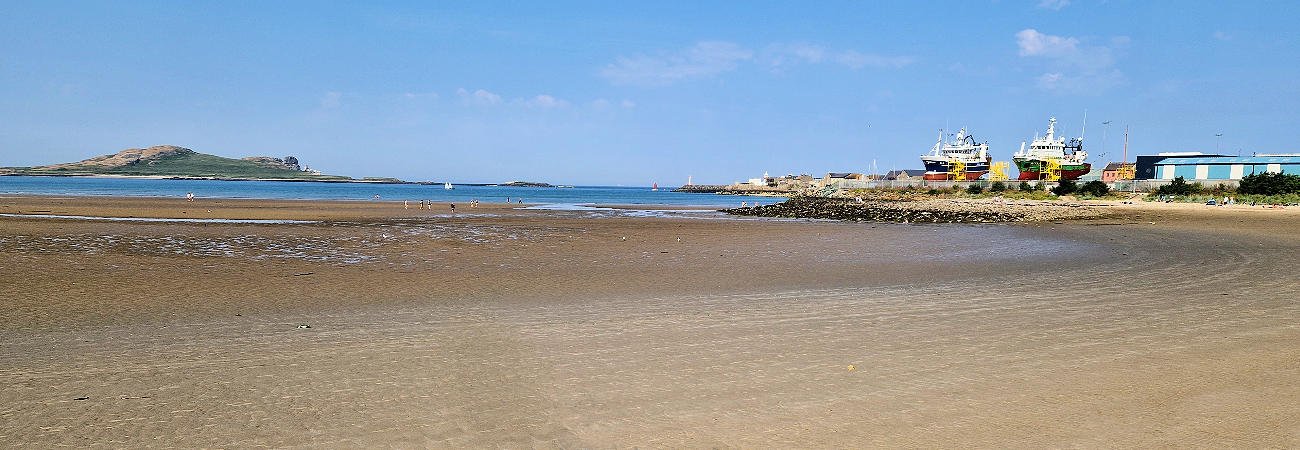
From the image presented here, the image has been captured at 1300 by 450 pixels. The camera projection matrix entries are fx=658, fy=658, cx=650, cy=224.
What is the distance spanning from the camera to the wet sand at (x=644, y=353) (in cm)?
427

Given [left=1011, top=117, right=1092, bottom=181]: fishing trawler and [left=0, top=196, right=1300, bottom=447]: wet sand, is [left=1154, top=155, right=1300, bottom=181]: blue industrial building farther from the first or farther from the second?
[left=0, top=196, right=1300, bottom=447]: wet sand

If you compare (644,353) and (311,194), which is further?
(311,194)

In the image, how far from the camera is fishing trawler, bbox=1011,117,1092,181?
2825 inches

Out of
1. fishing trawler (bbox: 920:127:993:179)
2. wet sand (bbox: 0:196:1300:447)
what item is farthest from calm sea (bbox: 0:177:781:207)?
wet sand (bbox: 0:196:1300:447)

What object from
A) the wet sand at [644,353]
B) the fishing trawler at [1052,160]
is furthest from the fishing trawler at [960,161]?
the wet sand at [644,353]

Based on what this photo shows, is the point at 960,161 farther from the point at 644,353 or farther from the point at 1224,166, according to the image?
the point at 644,353

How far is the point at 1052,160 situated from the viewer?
236 feet

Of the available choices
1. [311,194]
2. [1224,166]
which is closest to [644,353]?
[1224,166]

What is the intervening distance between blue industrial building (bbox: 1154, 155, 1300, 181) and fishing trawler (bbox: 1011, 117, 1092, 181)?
7.19m

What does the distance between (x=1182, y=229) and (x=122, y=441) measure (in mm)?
30625

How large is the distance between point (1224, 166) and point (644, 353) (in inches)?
3137

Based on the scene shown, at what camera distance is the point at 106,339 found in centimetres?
666

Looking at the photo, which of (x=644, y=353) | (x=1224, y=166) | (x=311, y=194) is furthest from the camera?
(x=311, y=194)

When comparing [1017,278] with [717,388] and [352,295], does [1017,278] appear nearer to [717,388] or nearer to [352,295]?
[717,388]
